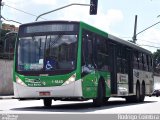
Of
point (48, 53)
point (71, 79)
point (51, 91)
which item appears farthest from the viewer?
point (48, 53)

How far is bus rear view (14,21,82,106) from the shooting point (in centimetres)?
1753

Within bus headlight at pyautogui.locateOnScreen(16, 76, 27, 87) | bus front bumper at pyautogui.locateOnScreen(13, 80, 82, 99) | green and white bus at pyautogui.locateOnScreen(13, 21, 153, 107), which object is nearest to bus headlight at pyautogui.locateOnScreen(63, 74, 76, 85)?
green and white bus at pyautogui.locateOnScreen(13, 21, 153, 107)

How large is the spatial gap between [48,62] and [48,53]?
1.07 feet

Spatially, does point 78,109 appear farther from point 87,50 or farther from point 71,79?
point 87,50

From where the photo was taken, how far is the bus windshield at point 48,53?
58.2 ft

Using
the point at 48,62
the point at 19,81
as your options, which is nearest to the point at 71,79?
the point at 48,62

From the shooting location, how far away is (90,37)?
Answer: 62.2ft

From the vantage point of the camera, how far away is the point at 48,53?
17.9 m

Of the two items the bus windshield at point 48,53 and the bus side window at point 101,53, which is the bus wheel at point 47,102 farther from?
the bus windshield at point 48,53

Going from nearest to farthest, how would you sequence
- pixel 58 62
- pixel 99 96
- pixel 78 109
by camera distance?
1. pixel 58 62
2. pixel 78 109
3. pixel 99 96

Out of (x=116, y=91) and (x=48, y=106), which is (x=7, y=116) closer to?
(x=48, y=106)

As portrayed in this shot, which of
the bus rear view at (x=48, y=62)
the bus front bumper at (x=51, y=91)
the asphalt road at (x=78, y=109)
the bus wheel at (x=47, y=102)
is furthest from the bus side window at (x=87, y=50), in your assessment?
the bus wheel at (x=47, y=102)

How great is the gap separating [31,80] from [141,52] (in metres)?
11.8

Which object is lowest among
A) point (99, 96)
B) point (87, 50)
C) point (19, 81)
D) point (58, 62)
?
point (99, 96)
